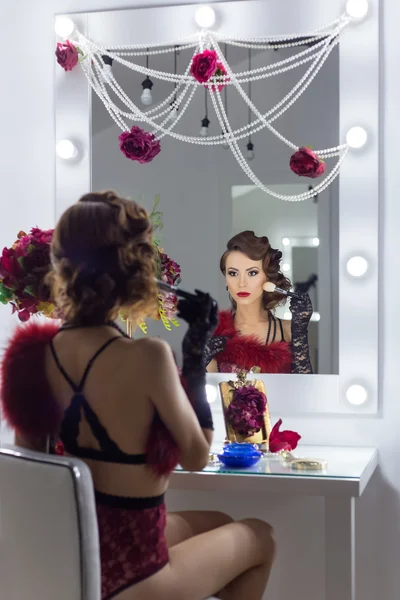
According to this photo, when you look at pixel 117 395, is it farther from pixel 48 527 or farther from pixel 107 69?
pixel 107 69

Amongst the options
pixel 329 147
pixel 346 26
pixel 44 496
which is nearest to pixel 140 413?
pixel 44 496

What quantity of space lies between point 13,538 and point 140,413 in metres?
0.33

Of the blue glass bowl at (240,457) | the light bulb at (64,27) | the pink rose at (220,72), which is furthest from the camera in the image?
the light bulb at (64,27)

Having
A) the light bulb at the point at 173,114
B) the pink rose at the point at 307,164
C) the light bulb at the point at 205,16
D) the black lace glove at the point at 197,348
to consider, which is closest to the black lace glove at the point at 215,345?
the pink rose at the point at 307,164

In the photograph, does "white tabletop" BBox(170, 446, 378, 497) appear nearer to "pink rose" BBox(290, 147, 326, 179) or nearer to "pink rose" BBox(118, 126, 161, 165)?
"pink rose" BBox(290, 147, 326, 179)

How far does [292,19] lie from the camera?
8.45 ft

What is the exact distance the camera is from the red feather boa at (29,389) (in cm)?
168

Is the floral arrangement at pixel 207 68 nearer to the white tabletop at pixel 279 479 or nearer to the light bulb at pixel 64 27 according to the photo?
the light bulb at pixel 64 27

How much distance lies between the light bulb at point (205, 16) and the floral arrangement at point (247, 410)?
1.11 m

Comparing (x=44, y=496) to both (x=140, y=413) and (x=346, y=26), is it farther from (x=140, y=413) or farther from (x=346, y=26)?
(x=346, y=26)

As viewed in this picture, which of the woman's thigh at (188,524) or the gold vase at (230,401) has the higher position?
the gold vase at (230,401)

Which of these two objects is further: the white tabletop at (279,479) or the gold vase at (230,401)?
the gold vase at (230,401)

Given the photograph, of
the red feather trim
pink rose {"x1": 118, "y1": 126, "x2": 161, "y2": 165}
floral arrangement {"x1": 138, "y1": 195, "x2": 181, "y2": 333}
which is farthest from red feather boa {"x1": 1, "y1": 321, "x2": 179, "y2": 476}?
pink rose {"x1": 118, "y1": 126, "x2": 161, "y2": 165}

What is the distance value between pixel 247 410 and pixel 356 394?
364 mm
